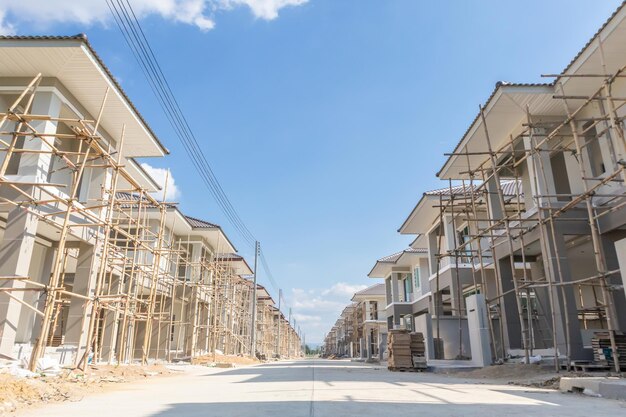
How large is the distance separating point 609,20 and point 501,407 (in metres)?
9.45

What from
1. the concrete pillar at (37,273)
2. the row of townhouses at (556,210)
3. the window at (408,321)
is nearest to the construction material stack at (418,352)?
the row of townhouses at (556,210)

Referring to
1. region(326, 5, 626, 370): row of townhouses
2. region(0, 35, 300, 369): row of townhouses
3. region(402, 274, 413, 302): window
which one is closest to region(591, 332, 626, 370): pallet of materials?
region(326, 5, 626, 370): row of townhouses

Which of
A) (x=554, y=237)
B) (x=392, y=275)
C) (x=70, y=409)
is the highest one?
(x=392, y=275)

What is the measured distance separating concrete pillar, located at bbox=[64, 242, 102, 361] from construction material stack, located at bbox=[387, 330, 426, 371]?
992 centimetres

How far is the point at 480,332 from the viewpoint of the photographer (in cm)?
1377

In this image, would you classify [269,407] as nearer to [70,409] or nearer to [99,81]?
[70,409]

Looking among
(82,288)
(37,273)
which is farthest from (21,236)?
(37,273)

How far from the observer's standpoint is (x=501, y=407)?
17.6 feet

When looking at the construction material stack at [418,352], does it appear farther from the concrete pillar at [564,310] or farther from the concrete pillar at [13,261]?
the concrete pillar at [13,261]

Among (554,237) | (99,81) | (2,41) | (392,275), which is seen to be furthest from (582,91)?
(392,275)

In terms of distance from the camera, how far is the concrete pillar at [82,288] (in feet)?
42.1

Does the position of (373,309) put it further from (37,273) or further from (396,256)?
(37,273)

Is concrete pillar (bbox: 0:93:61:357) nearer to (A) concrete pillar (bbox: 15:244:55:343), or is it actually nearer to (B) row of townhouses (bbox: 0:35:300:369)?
(B) row of townhouses (bbox: 0:35:300:369)

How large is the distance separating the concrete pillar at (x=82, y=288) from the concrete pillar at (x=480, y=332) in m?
11.7
